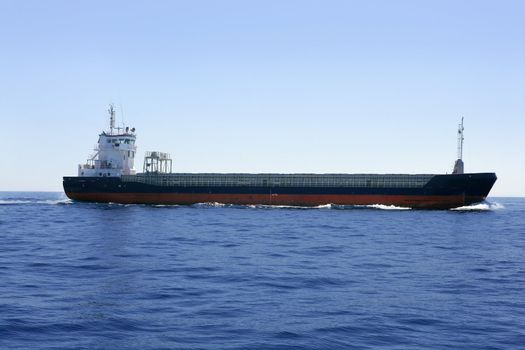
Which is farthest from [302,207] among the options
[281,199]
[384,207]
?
[384,207]

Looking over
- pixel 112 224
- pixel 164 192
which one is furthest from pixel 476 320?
pixel 164 192

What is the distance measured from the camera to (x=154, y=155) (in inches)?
2721

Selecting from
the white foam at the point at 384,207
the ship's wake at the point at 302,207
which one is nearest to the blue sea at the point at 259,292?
the white foam at the point at 384,207

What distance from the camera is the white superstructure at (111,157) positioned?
68312 mm

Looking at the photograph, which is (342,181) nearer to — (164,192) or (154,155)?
(164,192)

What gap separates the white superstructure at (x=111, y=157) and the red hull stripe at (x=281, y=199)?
16.3 ft

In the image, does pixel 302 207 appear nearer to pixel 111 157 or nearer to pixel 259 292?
pixel 111 157

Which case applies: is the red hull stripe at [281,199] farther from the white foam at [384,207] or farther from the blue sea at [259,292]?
the blue sea at [259,292]

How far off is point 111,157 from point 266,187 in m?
23.3

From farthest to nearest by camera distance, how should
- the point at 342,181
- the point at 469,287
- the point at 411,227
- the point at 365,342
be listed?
the point at 342,181
the point at 411,227
the point at 469,287
the point at 365,342

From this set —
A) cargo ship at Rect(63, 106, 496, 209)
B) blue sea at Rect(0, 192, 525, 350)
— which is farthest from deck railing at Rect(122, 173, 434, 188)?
blue sea at Rect(0, 192, 525, 350)

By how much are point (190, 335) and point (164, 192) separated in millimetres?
52252

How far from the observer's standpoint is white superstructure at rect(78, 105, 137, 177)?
68312 millimetres

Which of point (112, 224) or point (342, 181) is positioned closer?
point (112, 224)
